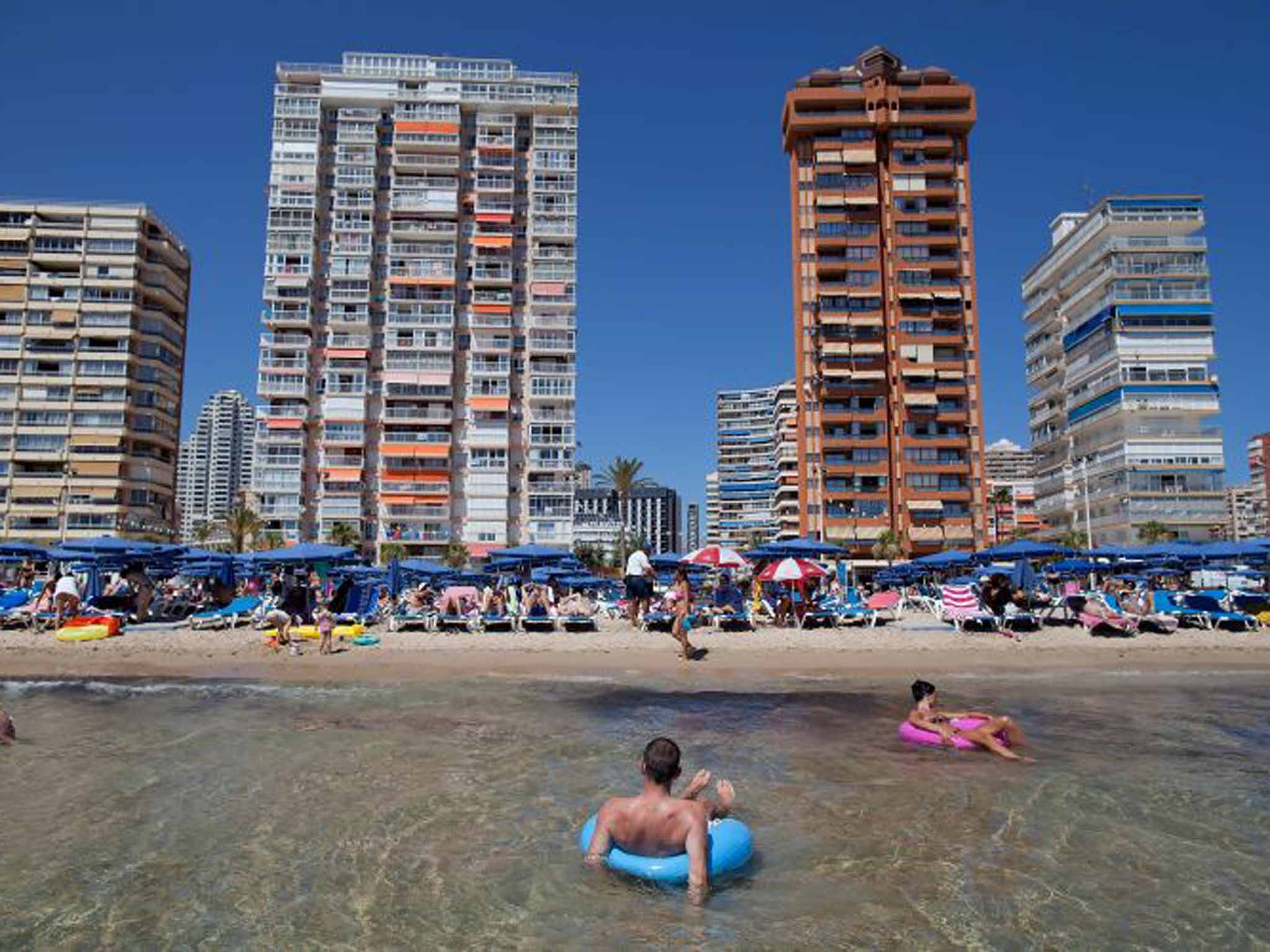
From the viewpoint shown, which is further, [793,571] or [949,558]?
[949,558]

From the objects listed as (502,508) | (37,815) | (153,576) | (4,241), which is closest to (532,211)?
(502,508)

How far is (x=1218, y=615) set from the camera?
20609 millimetres

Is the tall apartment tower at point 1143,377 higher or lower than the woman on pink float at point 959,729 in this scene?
higher

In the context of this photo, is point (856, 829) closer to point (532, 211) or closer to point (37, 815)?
point (37, 815)

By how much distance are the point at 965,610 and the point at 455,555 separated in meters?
48.8

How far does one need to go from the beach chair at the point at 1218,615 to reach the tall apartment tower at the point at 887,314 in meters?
44.2

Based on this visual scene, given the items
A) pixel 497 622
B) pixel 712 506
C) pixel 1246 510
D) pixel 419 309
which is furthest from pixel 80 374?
pixel 1246 510

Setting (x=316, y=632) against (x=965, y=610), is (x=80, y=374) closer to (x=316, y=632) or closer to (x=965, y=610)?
(x=316, y=632)

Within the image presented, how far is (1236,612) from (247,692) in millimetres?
22539

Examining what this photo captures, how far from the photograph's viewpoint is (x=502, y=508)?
A: 221ft

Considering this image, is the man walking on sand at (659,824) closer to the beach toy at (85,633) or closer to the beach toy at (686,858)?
the beach toy at (686,858)

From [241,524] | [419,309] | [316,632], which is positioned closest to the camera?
[316,632]

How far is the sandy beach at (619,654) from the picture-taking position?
16062mm

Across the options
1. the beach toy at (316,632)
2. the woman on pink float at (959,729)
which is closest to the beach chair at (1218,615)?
the woman on pink float at (959,729)
